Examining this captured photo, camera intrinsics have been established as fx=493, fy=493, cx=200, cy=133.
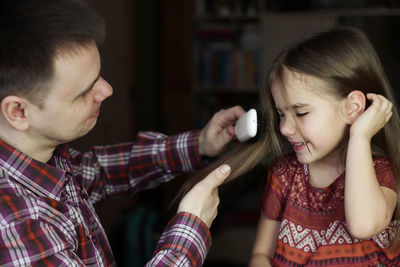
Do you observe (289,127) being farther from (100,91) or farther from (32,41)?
(32,41)

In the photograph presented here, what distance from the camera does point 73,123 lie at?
1.03 meters

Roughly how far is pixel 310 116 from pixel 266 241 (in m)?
0.34

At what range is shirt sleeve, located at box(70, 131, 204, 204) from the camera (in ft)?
4.46

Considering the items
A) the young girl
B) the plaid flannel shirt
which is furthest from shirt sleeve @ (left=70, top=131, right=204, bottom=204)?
the young girl

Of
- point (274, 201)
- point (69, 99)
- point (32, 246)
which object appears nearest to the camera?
point (32, 246)

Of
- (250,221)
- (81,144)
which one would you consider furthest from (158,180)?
(250,221)

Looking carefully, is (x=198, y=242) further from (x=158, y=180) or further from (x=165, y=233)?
(x=158, y=180)

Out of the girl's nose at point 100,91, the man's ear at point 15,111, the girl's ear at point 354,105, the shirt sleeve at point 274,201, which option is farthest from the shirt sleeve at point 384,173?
the man's ear at point 15,111

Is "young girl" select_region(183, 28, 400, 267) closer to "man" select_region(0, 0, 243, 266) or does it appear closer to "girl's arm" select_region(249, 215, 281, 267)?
"girl's arm" select_region(249, 215, 281, 267)

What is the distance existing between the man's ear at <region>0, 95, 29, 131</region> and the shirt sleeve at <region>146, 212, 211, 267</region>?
0.36 metres

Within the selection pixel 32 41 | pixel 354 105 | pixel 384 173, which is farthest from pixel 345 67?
pixel 32 41

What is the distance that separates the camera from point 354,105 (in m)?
1.08

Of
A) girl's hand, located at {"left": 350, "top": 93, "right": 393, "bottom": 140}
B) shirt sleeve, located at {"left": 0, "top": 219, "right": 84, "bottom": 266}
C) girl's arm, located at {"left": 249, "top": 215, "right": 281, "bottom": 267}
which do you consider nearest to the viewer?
shirt sleeve, located at {"left": 0, "top": 219, "right": 84, "bottom": 266}

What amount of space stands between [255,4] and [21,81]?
108 inches
